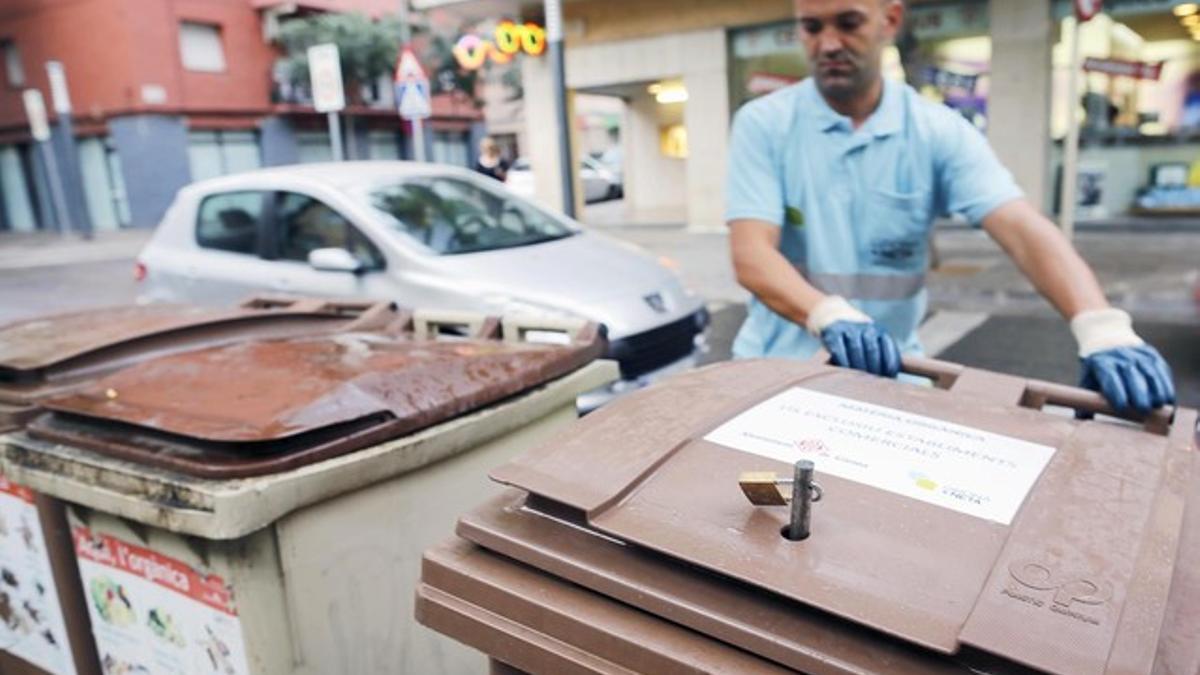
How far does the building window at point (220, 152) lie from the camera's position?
2438cm

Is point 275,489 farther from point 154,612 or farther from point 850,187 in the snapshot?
point 850,187

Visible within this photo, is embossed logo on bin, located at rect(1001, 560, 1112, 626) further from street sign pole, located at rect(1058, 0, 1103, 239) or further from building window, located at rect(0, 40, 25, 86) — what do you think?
building window, located at rect(0, 40, 25, 86)

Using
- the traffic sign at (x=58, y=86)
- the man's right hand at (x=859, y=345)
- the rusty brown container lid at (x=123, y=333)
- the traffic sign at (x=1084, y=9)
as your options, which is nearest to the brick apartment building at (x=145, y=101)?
the traffic sign at (x=58, y=86)

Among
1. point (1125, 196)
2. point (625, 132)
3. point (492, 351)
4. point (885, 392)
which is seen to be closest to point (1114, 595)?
point (885, 392)

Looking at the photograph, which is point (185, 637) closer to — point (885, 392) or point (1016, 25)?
point (885, 392)

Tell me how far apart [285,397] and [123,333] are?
0.86m

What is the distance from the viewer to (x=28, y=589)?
1.91 meters

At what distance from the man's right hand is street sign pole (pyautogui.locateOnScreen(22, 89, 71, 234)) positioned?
23558 millimetres

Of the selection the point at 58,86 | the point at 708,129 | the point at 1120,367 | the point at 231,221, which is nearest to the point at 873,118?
the point at 1120,367

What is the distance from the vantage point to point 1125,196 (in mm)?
13531

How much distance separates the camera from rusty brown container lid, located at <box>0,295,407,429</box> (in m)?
2.00

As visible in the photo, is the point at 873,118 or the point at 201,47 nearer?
the point at 873,118

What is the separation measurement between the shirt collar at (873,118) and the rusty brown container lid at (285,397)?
80cm

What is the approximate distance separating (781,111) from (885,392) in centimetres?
103
